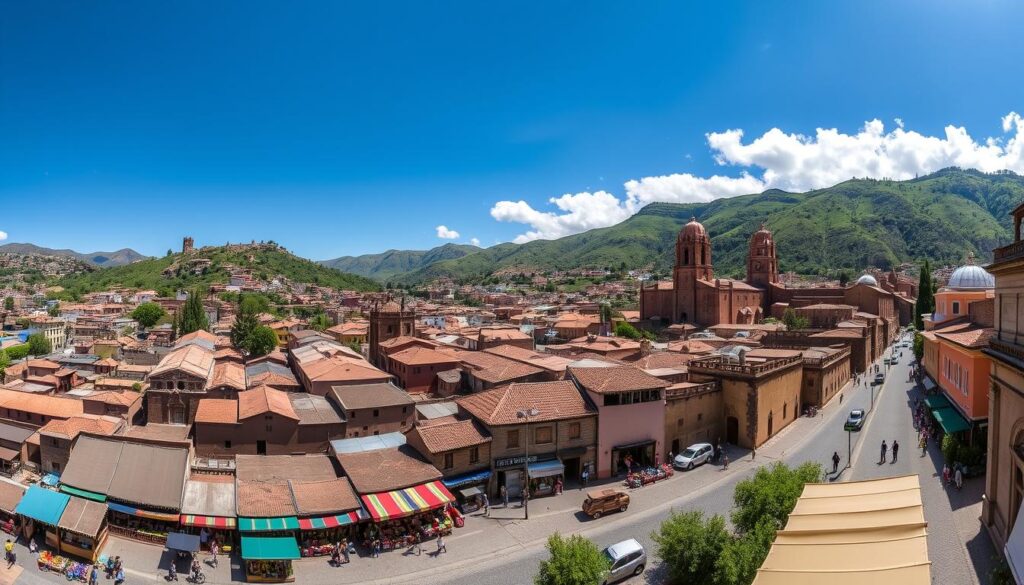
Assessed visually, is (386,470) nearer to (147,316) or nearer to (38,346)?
(38,346)

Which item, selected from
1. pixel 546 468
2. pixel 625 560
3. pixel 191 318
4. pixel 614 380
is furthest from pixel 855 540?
pixel 191 318

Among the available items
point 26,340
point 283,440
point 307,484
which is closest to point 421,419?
point 283,440

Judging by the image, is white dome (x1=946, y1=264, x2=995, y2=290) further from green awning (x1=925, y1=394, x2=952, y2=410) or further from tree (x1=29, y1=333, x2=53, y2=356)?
tree (x1=29, y1=333, x2=53, y2=356)

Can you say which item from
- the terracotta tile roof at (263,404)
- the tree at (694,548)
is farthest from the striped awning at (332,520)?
the tree at (694,548)

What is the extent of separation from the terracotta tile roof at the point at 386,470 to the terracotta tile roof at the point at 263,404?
574cm

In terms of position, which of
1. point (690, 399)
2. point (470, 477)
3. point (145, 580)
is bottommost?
point (145, 580)

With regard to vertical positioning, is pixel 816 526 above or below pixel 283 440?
above

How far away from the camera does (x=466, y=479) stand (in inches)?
920

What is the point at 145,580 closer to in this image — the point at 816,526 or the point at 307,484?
the point at 307,484

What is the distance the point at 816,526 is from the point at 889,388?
119 feet

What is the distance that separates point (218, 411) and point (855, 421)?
35.1 meters

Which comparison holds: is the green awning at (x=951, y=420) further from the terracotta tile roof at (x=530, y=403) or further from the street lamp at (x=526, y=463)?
the street lamp at (x=526, y=463)

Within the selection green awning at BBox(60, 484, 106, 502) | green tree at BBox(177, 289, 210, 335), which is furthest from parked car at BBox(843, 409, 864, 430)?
green tree at BBox(177, 289, 210, 335)

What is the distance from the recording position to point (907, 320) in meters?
85.1
